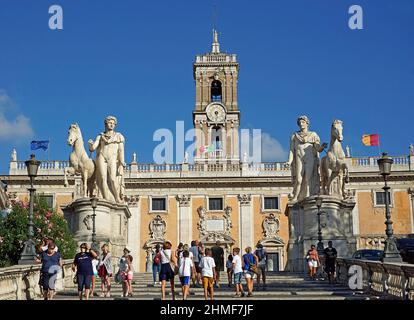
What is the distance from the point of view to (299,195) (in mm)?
26297

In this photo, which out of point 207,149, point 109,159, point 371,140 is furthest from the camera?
point 207,149

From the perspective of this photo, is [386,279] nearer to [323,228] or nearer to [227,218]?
[323,228]

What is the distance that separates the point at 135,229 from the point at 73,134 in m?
33.5

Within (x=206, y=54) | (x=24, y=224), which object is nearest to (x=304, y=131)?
(x=24, y=224)

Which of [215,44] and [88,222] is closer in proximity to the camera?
[88,222]

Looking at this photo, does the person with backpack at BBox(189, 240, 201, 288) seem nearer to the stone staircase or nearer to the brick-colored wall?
the stone staircase

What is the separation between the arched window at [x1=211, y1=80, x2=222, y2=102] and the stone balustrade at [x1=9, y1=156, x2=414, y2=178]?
13.7 meters

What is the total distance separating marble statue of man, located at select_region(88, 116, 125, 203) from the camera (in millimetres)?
25219

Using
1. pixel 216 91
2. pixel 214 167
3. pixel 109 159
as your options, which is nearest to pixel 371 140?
pixel 214 167

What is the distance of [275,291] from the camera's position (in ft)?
59.5

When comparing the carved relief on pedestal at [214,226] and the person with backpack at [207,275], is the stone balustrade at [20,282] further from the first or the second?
the carved relief on pedestal at [214,226]

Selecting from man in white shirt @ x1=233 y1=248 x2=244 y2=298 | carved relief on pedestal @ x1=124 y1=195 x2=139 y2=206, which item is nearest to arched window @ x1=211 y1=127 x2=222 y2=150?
carved relief on pedestal @ x1=124 y1=195 x2=139 y2=206
